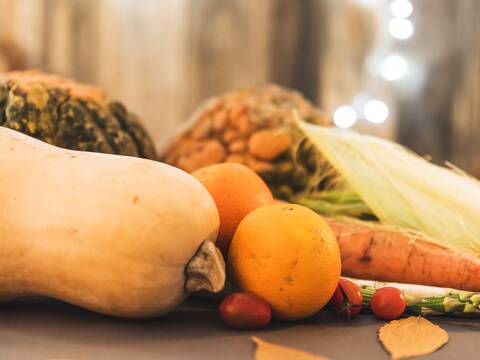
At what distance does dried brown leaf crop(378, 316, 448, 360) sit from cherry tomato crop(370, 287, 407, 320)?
2 centimetres

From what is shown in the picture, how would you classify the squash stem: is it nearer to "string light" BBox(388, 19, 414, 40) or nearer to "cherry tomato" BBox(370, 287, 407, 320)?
"cherry tomato" BBox(370, 287, 407, 320)

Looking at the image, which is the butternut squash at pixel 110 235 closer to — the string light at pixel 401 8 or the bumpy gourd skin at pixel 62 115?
the bumpy gourd skin at pixel 62 115

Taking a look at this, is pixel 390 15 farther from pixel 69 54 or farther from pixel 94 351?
pixel 94 351

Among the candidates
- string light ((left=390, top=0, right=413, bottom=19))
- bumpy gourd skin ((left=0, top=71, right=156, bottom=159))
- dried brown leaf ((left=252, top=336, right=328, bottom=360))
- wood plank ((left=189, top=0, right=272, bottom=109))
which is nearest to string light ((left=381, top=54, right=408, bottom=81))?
string light ((left=390, top=0, right=413, bottom=19))

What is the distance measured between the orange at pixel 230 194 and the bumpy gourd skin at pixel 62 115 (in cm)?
40

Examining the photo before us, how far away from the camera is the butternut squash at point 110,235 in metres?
0.73

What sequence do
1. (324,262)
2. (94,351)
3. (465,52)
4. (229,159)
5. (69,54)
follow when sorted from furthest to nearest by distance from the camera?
(465,52) → (69,54) → (229,159) → (324,262) → (94,351)

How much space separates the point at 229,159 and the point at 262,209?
64 centimetres

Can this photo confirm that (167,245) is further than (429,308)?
No

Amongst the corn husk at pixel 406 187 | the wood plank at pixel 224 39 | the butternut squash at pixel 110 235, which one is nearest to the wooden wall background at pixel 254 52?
the wood plank at pixel 224 39

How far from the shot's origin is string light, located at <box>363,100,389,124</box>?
109 inches

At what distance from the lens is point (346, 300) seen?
0.82 m

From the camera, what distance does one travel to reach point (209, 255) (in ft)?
2.46

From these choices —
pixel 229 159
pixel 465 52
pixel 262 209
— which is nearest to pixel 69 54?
pixel 229 159
